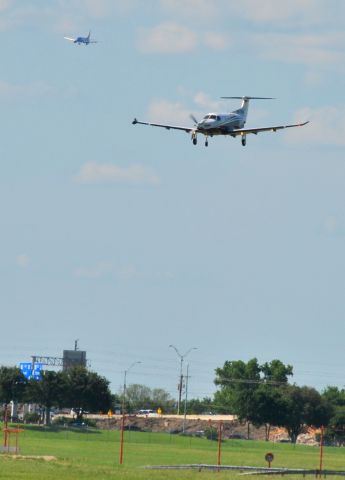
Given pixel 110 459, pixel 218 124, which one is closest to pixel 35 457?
pixel 110 459

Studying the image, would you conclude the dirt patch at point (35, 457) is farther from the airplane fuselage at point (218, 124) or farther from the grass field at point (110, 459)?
the airplane fuselage at point (218, 124)

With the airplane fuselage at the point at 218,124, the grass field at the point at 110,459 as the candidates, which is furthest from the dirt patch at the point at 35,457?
the airplane fuselage at the point at 218,124

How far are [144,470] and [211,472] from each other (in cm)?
406

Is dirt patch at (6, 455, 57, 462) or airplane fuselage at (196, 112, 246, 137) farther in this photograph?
airplane fuselage at (196, 112, 246, 137)

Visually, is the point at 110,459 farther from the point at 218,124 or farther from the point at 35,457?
the point at 218,124

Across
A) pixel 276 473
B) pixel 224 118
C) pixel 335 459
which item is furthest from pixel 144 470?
pixel 335 459

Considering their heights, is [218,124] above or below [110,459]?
above

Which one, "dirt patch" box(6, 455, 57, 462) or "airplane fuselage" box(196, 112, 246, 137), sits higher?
"airplane fuselage" box(196, 112, 246, 137)

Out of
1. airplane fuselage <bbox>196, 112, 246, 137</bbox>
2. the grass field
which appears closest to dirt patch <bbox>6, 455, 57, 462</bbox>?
the grass field

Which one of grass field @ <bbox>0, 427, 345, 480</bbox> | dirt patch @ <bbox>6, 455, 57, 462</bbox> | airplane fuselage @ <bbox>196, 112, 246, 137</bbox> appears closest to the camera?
grass field @ <bbox>0, 427, 345, 480</bbox>

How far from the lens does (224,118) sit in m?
109

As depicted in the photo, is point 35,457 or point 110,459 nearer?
point 35,457

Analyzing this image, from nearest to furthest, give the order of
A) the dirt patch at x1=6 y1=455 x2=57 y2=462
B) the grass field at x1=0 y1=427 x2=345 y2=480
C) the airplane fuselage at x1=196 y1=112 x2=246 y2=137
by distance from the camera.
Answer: the grass field at x1=0 y1=427 x2=345 y2=480 → the dirt patch at x1=6 y1=455 x2=57 y2=462 → the airplane fuselage at x1=196 y1=112 x2=246 y2=137

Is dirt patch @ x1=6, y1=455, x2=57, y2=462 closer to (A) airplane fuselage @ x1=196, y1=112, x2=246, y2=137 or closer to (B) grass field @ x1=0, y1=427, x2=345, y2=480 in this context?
(B) grass field @ x1=0, y1=427, x2=345, y2=480
